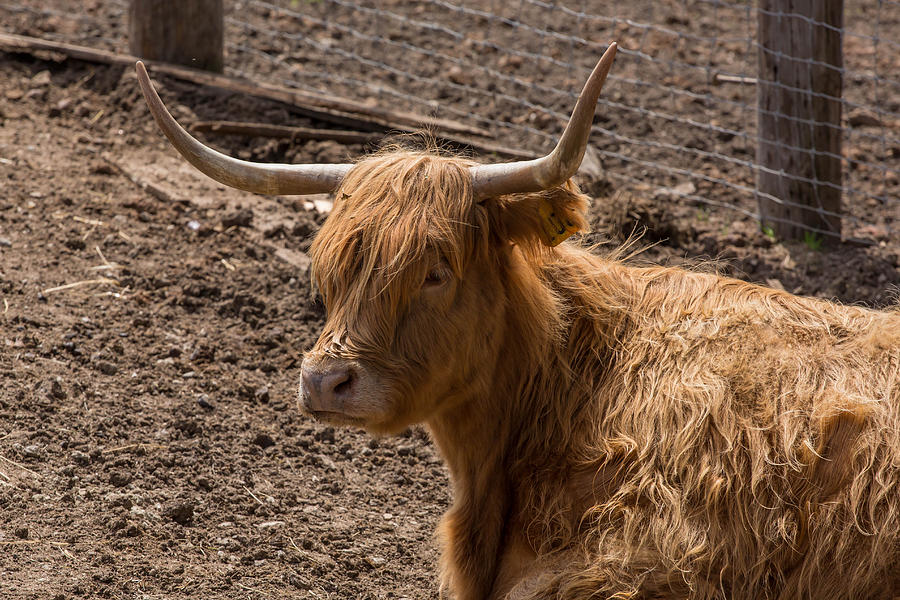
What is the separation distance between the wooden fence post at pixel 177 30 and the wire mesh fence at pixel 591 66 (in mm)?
599

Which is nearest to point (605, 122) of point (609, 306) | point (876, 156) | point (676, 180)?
point (676, 180)

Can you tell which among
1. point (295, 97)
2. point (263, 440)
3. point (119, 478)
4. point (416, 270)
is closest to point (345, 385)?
point (416, 270)

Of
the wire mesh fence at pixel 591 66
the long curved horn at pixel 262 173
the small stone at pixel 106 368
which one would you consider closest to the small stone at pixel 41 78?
the wire mesh fence at pixel 591 66

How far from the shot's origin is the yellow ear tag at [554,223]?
3.54 meters

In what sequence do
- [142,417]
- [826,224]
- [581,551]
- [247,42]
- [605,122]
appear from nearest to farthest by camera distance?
[581,551] → [142,417] → [826,224] → [605,122] → [247,42]

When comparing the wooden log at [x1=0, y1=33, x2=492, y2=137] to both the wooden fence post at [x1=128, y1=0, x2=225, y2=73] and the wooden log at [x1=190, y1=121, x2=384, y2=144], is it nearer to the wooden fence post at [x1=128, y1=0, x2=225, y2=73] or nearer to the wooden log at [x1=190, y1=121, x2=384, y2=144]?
the wooden fence post at [x1=128, y1=0, x2=225, y2=73]

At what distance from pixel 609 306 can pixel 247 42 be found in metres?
6.30

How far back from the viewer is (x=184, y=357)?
205 inches

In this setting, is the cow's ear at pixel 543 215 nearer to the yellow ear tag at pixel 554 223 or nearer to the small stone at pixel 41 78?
the yellow ear tag at pixel 554 223

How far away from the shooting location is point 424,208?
11.4 ft

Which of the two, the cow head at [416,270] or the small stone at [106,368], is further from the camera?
the small stone at [106,368]

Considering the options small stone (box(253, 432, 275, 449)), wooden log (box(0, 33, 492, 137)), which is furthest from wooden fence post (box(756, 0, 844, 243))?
small stone (box(253, 432, 275, 449))

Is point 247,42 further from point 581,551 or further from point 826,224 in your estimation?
point 581,551

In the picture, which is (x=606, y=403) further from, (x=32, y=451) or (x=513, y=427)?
(x=32, y=451)
